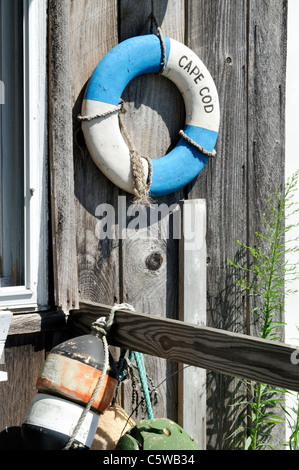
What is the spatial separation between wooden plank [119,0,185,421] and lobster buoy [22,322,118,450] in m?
0.58

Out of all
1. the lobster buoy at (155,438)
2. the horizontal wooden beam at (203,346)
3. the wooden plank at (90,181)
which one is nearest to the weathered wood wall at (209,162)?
the wooden plank at (90,181)

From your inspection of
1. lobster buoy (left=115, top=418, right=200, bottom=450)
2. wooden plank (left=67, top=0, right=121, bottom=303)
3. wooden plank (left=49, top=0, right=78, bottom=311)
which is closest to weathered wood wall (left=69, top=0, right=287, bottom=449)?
wooden plank (left=67, top=0, right=121, bottom=303)

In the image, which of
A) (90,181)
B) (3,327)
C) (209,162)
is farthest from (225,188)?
(3,327)

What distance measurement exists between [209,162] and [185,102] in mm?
293

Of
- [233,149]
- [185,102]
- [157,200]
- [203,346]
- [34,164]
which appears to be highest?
[185,102]

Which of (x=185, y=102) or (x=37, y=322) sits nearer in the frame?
(x=37, y=322)

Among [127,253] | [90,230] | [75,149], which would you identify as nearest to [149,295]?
[127,253]

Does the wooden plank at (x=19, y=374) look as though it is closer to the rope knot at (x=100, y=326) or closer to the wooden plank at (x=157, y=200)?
the rope knot at (x=100, y=326)

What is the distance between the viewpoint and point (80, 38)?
2.17 m

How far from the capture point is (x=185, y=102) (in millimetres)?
2406

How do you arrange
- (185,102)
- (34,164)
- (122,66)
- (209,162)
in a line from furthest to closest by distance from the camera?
(209,162) < (185,102) < (122,66) < (34,164)

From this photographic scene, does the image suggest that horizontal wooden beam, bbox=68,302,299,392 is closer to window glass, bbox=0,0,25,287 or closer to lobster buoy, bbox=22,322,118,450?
lobster buoy, bbox=22,322,118,450

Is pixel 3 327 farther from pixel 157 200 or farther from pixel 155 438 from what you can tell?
pixel 157 200

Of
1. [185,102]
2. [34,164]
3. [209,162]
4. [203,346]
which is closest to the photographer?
[203,346]
